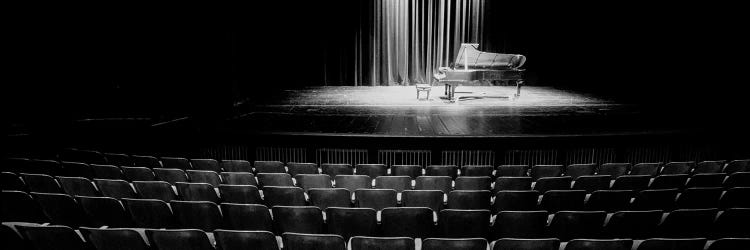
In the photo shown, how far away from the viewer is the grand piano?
898 cm

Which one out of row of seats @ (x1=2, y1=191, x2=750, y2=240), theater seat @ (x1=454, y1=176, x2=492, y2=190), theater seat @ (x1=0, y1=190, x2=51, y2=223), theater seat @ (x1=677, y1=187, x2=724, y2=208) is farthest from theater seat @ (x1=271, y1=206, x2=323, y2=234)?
theater seat @ (x1=677, y1=187, x2=724, y2=208)

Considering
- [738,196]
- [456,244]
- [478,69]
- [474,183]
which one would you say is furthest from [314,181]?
[478,69]

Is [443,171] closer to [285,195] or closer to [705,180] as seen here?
[285,195]

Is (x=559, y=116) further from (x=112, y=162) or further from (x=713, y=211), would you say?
(x=112, y=162)

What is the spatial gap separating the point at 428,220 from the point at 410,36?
11.1 meters

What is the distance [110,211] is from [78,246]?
0.69m

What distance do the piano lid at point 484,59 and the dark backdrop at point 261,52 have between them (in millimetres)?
2459

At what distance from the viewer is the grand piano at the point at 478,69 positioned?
898 cm

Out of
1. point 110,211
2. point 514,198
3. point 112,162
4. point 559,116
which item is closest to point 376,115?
point 559,116

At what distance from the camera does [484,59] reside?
9.70 metres

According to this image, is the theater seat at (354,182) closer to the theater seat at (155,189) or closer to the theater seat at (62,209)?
the theater seat at (155,189)

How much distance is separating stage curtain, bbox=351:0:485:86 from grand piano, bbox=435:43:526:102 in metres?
3.90

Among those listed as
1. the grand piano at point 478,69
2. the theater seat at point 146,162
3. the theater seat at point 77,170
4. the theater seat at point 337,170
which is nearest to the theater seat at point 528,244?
the theater seat at point 337,170

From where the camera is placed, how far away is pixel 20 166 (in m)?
4.81
